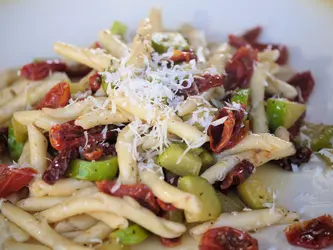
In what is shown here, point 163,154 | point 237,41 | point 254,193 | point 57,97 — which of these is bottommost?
point 254,193

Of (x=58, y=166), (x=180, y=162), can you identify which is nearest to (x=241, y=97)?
(x=180, y=162)

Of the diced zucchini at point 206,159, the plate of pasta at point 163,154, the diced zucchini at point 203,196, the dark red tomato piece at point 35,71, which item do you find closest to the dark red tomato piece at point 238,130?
the plate of pasta at point 163,154

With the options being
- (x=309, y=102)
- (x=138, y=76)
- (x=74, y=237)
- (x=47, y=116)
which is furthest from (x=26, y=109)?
(x=309, y=102)

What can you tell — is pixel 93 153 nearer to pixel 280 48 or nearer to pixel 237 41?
pixel 237 41

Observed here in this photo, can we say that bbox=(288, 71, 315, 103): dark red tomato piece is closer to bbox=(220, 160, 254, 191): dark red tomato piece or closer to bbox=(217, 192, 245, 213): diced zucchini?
bbox=(220, 160, 254, 191): dark red tomato piece

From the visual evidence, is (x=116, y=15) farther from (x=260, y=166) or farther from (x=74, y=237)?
(x=74, y=237)

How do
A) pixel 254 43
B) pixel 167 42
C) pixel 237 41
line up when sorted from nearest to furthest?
1. pixel 167 42
2. pixel 237 41
3. pixel 254 43

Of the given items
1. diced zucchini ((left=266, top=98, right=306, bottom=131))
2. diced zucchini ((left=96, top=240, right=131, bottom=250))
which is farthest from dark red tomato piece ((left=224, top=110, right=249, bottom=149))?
diced zucchini ((left=96, top=240, right=131, bottom=250))
